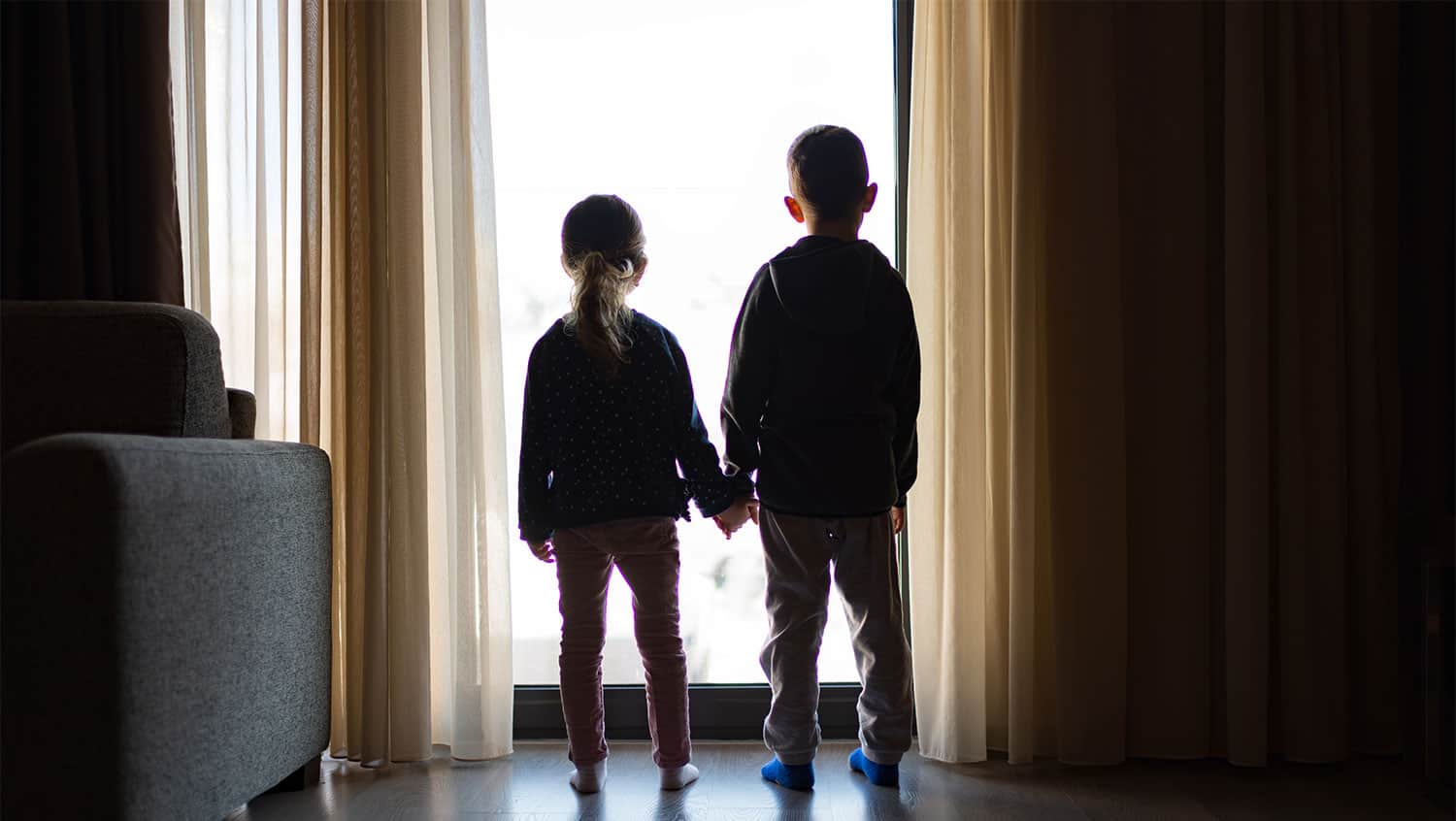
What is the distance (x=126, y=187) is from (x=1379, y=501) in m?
2.58

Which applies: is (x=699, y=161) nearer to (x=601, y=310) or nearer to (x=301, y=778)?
(x=601, y=310)

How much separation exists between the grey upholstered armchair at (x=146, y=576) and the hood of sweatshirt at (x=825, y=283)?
0.93 meters

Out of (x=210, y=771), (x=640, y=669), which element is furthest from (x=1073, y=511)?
(x=210, y=771)

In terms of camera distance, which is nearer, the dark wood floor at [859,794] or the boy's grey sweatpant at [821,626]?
the dark wood floor at [859,794]

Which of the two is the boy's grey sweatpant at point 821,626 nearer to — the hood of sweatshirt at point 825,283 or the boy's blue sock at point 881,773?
the boy's blue sock at point 881,773

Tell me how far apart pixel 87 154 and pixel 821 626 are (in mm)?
1734

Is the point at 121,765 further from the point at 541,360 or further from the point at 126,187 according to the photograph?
the point at 126,187

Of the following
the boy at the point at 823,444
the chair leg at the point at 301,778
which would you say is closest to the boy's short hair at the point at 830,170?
the boy at the point at 823,444

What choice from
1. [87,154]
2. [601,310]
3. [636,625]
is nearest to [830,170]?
[601,310]

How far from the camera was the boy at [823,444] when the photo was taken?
1.87 metres

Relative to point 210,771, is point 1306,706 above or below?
below

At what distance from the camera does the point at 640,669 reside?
7.43ft

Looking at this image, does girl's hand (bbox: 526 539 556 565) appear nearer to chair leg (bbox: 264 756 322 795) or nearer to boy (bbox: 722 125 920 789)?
boy (bbox: 722 125 920 789)

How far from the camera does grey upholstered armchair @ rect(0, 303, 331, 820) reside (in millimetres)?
1212
